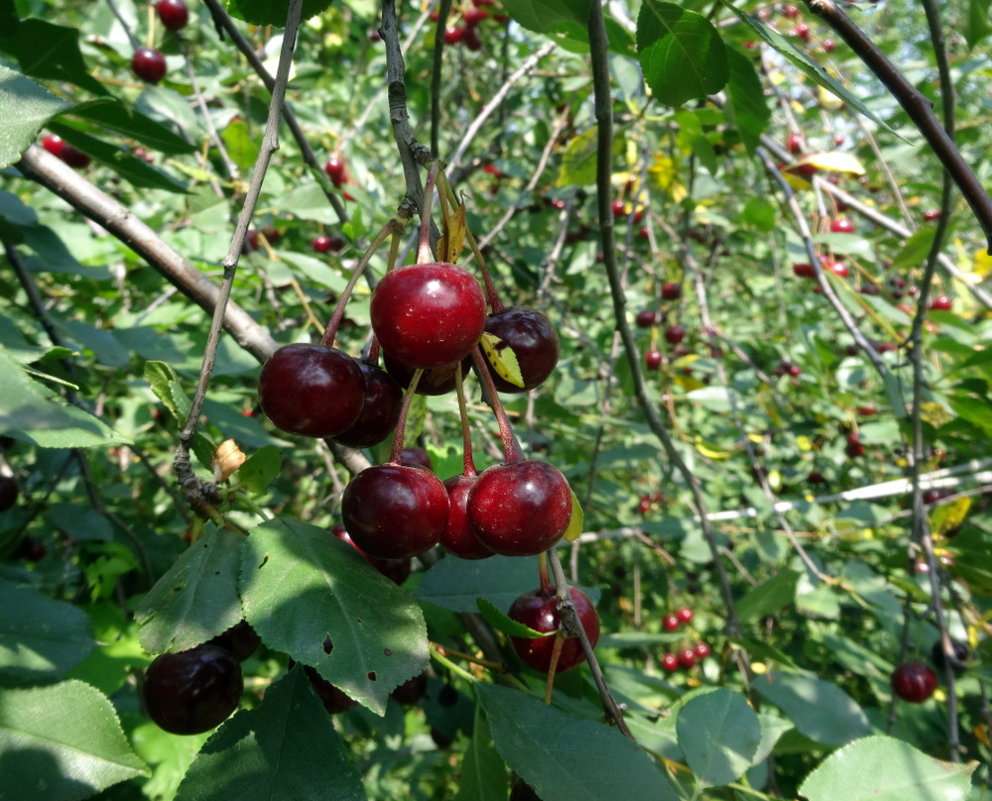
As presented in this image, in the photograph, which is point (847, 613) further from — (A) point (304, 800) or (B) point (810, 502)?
(A) point (304, 800)

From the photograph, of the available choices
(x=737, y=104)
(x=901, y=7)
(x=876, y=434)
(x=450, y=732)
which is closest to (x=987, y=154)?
(x=876, y=434)

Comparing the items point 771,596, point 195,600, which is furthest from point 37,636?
point 771,596

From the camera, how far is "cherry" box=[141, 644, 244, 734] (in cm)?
85

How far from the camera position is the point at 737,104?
1335mm

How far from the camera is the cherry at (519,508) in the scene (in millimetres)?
687

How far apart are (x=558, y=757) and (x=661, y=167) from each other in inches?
98.7

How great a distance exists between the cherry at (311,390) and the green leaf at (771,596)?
3.99 feet

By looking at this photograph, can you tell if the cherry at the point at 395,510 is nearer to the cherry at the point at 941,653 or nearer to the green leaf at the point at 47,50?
the green leaf at the point at 47,50

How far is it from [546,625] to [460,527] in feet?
0.59

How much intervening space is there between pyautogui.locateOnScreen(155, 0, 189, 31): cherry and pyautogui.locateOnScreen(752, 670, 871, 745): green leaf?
2.82 metres

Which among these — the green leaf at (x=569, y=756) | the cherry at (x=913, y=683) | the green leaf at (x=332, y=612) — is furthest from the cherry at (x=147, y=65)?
the cherry at (x=913, y=683)

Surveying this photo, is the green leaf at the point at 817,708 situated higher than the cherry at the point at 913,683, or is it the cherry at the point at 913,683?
the green leaf at the point at 817,708

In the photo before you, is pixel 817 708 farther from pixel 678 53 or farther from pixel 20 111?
pixel 20 111

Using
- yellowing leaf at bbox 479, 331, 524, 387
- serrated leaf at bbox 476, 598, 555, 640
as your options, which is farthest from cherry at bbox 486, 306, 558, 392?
serrated leaf at bbox 476, 598, 555, 640
